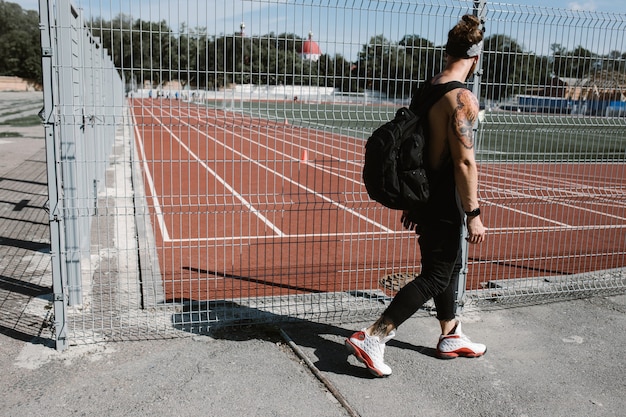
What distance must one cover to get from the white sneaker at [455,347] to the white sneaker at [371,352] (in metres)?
0.51

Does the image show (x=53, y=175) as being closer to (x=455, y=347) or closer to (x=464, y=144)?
(x=464, y=144)

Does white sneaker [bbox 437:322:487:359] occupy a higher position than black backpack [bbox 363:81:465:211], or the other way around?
Result: black backpack [bbox 363:81:465:211]

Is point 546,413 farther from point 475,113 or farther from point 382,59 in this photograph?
point 382,59

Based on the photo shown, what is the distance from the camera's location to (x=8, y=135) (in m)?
22.8

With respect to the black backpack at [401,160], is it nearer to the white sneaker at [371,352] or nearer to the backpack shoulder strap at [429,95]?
the backpack shoulder strap at [429,95]

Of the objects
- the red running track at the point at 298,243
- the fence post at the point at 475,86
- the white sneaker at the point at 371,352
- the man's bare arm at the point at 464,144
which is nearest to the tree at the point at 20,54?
the red running track at the point at 298,243

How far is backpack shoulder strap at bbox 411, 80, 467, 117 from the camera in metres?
3.68

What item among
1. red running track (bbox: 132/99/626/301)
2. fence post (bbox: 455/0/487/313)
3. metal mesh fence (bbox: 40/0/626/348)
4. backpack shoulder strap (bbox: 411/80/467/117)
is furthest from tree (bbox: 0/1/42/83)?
backpack shoulder strap (bbox: 411/80/467/117)

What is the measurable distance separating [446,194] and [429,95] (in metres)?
0.63

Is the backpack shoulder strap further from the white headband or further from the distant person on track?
the white headband

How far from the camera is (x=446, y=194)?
385 cm

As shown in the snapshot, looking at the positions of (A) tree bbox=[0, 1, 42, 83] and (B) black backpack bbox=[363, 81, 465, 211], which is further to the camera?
(A) tree bbox=[0, 1, 42, 83]

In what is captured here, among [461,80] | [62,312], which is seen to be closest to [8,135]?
[62,312]

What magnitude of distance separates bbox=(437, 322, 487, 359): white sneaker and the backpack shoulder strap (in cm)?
158
